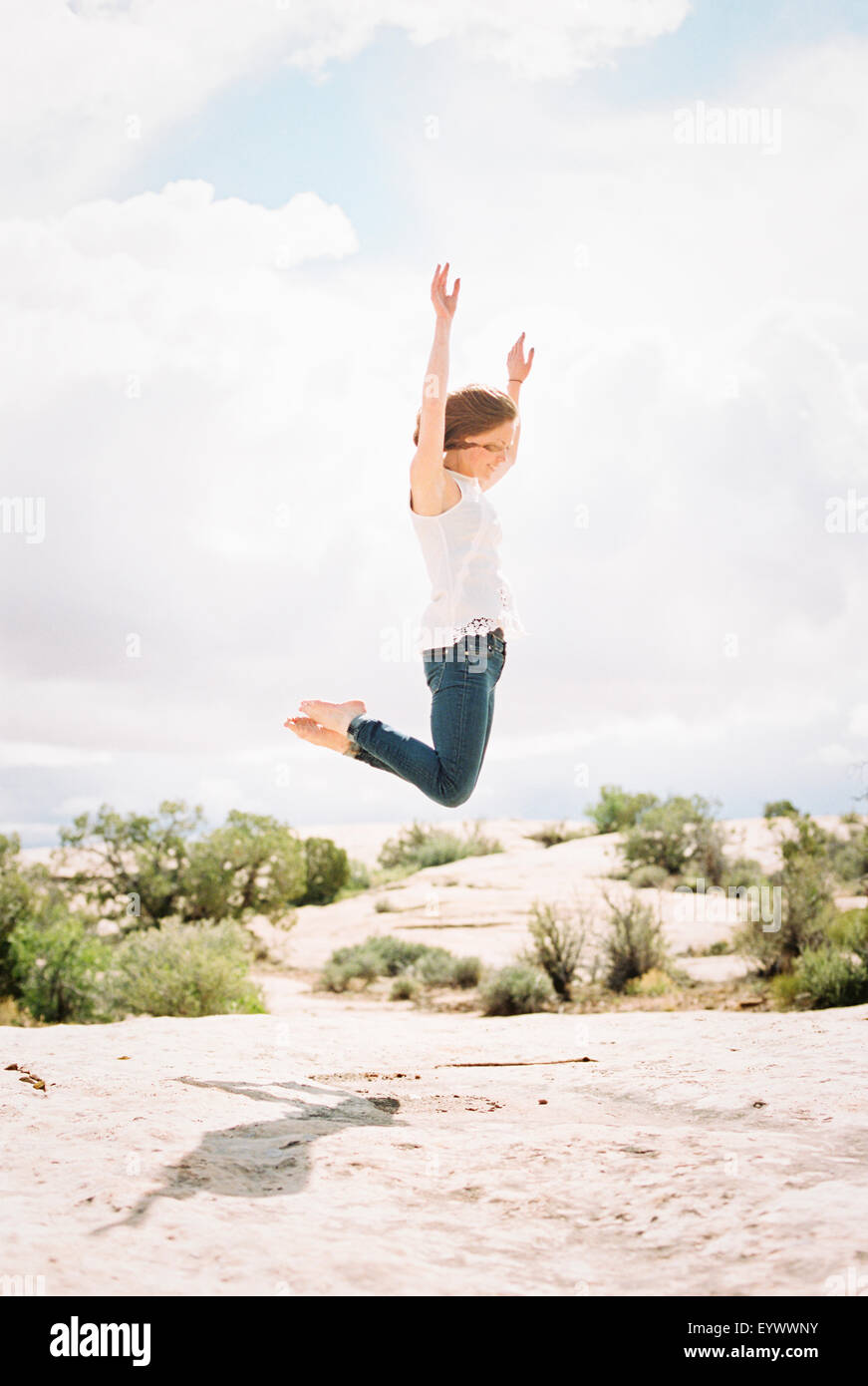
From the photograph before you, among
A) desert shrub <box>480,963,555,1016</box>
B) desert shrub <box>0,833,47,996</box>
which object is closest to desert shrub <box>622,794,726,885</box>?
desert shrub <box>480,963,555,1016</box>

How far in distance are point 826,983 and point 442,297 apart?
7725 mm

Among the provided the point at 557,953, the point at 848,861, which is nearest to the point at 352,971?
the point at 557,953

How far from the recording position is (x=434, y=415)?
14.8 ft

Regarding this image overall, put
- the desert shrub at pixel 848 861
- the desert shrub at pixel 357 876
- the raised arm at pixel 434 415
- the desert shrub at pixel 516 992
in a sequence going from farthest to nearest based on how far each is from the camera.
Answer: the desert shrub at pixel 357 876
the desert shrub at pixel 848 861
the desert shrub at pixel 516 992
the raised arm at pixel 434 415

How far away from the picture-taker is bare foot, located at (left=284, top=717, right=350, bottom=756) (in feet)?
16.6

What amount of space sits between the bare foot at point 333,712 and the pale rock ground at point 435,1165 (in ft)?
5.34

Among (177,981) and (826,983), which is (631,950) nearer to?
(826,983)

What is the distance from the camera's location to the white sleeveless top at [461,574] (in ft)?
15.1

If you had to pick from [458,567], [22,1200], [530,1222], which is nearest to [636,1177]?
[530,1222]

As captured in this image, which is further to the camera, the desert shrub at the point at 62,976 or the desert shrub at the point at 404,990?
the desert shrub at the point at 404,990

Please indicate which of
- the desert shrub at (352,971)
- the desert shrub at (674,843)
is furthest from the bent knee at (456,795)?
the desert shrub at (674,843)

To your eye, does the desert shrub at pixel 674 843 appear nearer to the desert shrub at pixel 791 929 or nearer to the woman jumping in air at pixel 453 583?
the desert shrub at pixel 791 929

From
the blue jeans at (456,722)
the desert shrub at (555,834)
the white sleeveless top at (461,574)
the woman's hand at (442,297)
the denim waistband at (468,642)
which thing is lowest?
the blue jeans at (456,722)

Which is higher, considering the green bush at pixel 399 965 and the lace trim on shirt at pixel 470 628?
the lace trim on shirt at pixel 470 628
